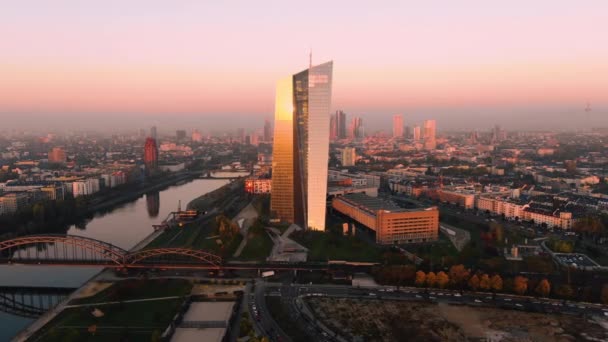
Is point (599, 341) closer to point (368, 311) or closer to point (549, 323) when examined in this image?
→ point (549, 323)

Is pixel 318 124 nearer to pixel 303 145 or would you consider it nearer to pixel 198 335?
pixel 303 145

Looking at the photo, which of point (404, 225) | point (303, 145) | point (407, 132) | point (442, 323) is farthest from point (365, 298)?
point (407, 132)

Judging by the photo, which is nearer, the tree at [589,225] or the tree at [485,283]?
the tree at [485,283]

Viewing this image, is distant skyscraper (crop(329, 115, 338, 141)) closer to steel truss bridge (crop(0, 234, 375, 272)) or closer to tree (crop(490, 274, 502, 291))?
steel truss bridge (crop(0, 234, 375, 272))

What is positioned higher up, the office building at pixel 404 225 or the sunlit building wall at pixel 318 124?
the sunlit building wall at pixel 318 124

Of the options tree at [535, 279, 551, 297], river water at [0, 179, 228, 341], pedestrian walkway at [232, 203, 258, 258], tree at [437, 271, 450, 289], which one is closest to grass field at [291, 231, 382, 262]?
pedestrian walkway at [232, 203, 258, 258]

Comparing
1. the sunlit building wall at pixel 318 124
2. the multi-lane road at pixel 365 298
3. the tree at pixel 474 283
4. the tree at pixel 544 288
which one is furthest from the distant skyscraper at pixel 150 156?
the tree at pixel 544 288

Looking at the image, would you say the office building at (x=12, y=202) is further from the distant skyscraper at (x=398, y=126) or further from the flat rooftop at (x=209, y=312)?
the distant skyscraper at (x=398, y=126)
